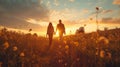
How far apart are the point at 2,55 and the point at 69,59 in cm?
289

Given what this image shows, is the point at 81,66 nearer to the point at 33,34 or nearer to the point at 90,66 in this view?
the point at 90,66

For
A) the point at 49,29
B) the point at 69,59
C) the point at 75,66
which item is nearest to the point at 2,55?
the point at 69,59

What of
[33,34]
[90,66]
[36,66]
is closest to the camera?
[36,66]

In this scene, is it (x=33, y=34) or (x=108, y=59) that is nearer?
(x=108, y=59)

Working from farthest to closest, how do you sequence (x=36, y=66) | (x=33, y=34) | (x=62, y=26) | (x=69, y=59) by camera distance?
1. (x=33, y=34)
2. (x=62, y=26)
3. (x=69, y=59)
4. (x=36, y=66)

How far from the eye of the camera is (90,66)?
7.87 m

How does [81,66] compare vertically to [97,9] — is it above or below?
below

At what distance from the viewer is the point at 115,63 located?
8516 mm

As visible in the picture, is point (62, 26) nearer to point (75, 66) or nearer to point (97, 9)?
point (97, 9)

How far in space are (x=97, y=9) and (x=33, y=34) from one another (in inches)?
324

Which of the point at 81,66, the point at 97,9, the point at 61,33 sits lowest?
the point at 81,66

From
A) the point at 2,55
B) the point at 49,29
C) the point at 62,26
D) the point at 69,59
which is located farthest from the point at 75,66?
the point at 62,26

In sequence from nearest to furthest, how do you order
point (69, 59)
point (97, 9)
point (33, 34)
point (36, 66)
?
point (36, 66), point (69, 59), point (97, 9), point (33, 34)

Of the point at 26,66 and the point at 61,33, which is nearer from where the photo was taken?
the point at 26,66
